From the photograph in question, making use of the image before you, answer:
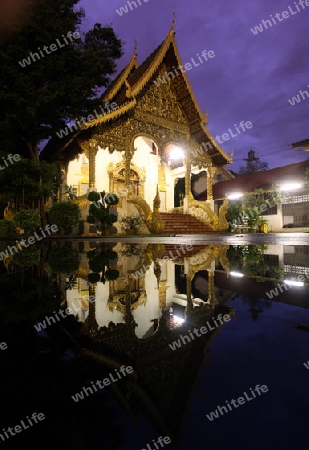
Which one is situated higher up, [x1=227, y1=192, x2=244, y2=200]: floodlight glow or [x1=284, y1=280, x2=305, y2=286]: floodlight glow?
[x1=227, y1=192, x2=244, y2=200]: floodlight glow

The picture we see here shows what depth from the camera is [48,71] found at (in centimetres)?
1330

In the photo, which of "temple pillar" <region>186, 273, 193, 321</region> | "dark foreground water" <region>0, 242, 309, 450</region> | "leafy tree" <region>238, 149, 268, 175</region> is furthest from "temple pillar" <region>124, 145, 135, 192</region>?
"leafy tree" <region>238, 149, 268, 175</region>

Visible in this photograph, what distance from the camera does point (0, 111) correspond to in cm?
1376

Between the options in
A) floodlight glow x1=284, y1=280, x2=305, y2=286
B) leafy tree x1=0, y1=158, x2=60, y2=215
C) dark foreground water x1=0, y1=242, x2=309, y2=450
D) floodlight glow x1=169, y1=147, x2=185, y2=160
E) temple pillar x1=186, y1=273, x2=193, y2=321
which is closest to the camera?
dark foreground water x1=0, y1=242, x2=309, y2=450

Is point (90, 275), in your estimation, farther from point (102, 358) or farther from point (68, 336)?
point (102, 358)

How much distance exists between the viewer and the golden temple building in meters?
14.5

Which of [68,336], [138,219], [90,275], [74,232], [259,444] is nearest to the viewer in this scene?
[259,444]

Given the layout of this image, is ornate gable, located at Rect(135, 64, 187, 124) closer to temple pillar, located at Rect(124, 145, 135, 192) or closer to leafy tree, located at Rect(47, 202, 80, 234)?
temple pillar, located at Rect(124, 145, 135, 192)

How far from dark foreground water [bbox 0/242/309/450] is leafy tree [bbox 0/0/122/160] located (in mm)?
12759

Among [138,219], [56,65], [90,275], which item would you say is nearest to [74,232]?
[138,219]

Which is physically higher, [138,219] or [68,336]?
[138,219]

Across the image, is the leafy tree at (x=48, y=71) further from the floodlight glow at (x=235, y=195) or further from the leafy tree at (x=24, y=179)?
the floodlight glow at (x=235, y=195)

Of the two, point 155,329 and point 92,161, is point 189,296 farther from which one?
point 92,161

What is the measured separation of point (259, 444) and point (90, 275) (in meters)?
3.08
